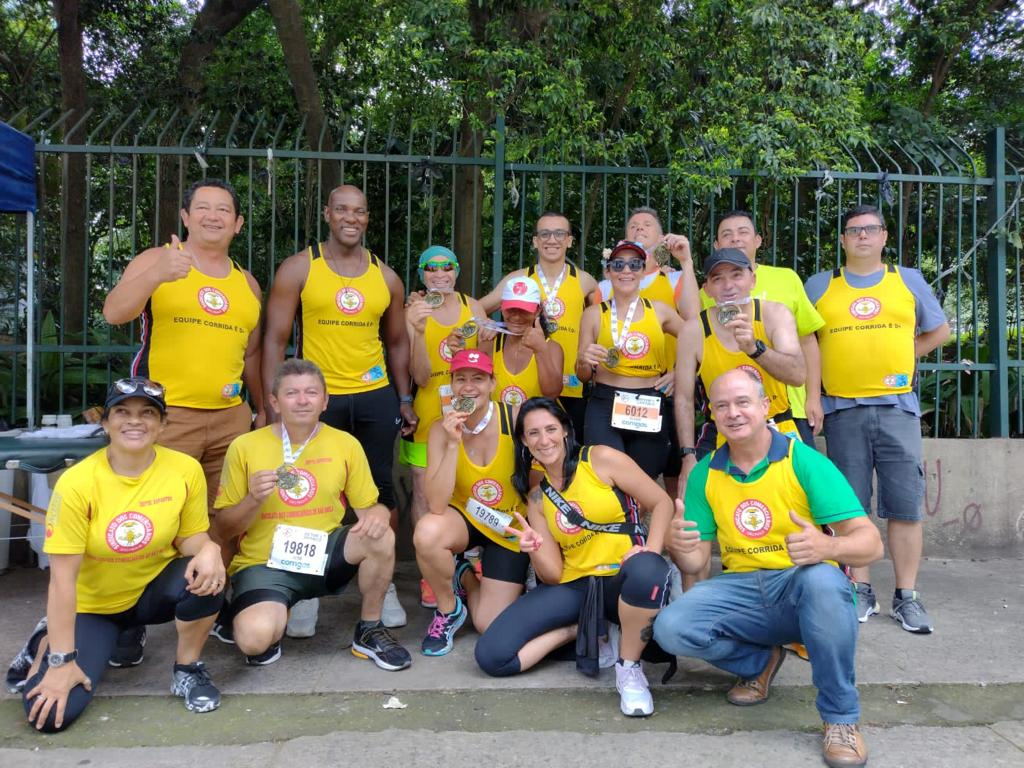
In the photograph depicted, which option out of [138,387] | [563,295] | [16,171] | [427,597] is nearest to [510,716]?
[427,597]

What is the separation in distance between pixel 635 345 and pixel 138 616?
8.65 feet

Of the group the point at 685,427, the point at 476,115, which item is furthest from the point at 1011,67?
the point at 685,427

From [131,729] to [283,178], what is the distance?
6.83 metres

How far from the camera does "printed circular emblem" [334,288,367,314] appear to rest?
462 cm

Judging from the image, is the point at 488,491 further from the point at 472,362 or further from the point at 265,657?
the point at 265,657

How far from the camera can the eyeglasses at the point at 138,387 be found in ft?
11.3

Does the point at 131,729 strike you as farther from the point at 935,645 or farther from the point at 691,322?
the point at 935,645

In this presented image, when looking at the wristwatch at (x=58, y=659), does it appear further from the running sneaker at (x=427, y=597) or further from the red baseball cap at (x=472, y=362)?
the red baseball cap at (x=472, y=362)

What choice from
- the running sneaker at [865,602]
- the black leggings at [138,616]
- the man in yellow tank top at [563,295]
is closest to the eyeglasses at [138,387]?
the black leggings at [138,616]

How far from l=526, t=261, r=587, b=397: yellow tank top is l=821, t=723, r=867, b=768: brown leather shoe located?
7.45 feet

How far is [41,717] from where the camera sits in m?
3.19

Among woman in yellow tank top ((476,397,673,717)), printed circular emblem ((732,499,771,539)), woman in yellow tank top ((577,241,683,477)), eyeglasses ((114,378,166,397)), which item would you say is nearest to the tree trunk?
eyeglasses ((114,378,166,397))

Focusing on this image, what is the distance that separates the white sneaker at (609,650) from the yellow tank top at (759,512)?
657 millimetres

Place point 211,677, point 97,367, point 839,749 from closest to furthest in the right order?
point 839,749
point 211,677
point 97,367
